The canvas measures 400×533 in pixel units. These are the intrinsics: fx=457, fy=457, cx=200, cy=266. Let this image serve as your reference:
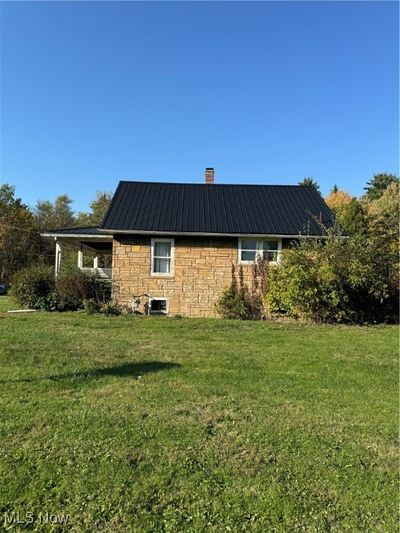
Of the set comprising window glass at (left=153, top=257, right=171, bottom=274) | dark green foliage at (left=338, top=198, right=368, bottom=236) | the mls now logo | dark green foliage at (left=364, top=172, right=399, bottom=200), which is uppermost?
dark green foliage at (left=364, top=172, right=399, bottom=200)

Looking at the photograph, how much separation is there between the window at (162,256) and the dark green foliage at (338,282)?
147 inches

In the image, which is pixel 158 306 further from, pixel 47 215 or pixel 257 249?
pixel 47 215

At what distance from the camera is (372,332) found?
12.1 metres

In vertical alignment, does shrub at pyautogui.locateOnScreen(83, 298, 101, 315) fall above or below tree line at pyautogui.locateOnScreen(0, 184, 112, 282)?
below

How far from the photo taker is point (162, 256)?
1625 centimetres

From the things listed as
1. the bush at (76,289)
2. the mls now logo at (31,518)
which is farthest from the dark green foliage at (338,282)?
the mls now logo at (31,518)

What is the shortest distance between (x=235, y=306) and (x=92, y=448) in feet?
38.8

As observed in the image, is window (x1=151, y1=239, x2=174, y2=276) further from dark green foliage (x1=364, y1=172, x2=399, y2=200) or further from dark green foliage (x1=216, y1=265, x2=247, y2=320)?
dark green foliage (x1=364, y1=172, x2=399, y2=200)

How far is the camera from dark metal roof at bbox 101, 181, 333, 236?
635 inches

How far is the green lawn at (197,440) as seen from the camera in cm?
305

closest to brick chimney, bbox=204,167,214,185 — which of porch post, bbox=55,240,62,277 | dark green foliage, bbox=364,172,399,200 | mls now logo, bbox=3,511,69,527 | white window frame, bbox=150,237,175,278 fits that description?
white window frame, bbox=150,237,175,278

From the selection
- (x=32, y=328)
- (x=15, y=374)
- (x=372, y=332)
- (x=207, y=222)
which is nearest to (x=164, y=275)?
(x=207, y=222)

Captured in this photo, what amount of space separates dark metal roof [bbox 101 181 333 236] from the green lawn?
8.38 m

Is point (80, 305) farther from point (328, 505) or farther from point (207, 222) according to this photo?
point (328, 505)
